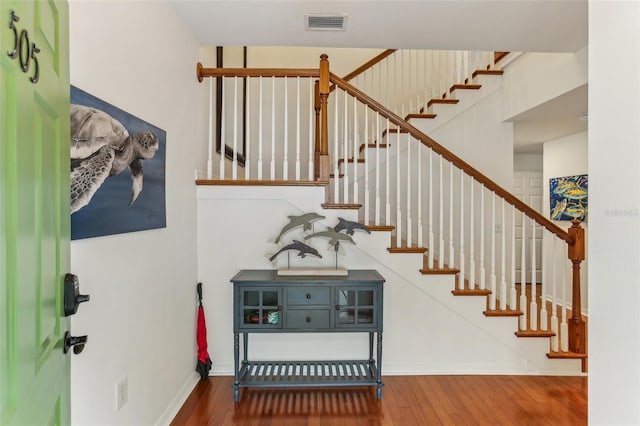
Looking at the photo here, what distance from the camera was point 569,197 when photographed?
4555 mm

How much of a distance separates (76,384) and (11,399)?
0.85 metres

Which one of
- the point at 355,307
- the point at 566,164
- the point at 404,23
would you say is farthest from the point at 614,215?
the point at 566,164

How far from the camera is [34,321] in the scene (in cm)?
79

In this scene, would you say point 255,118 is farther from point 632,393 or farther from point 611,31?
point 632,393

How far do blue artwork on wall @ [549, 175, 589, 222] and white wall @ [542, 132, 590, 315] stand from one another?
8cm

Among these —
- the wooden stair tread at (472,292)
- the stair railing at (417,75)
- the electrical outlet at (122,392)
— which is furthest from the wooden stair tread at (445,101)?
the electrical outlet at (122,392)

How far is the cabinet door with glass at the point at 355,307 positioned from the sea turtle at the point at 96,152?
1445mm

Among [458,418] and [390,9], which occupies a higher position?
[390,9]

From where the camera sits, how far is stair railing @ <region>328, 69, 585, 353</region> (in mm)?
2842

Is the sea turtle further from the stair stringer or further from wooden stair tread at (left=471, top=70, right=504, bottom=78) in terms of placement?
wooden stair tread at (left=471, top=70, right=504, bottom=78)

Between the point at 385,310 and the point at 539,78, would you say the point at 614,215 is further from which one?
the point at 539,78

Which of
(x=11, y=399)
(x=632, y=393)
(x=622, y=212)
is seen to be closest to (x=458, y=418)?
(x=632, y=393)

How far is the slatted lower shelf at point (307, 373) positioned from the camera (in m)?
2.45

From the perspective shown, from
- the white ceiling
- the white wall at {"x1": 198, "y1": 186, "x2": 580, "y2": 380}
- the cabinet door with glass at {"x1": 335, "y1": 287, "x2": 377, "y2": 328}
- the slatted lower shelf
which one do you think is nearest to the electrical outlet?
the slatted lower shelf
